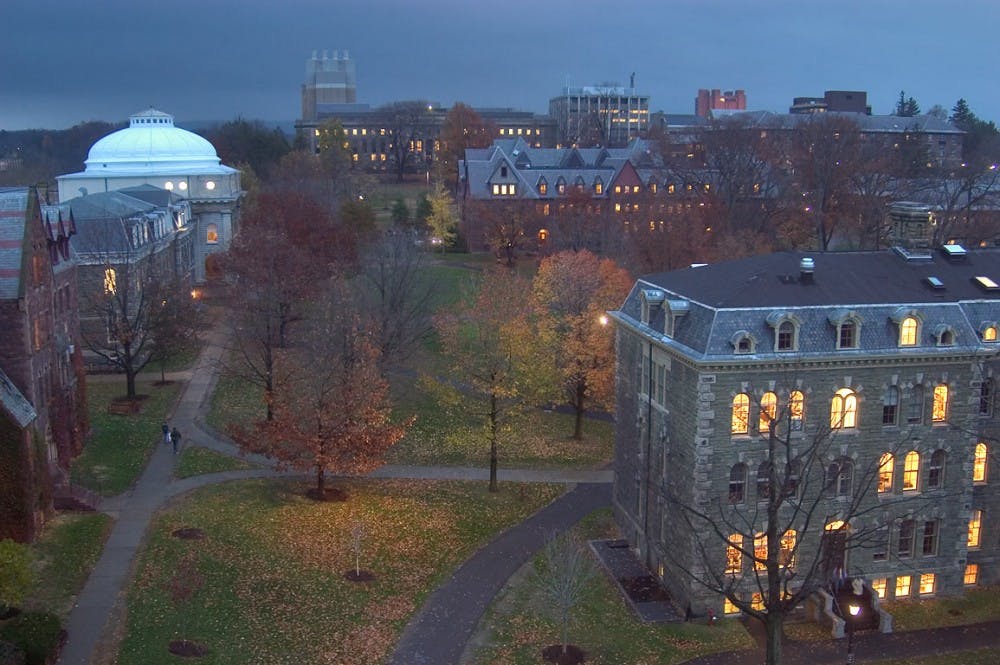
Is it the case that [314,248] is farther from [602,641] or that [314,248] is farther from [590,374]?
[602,641]

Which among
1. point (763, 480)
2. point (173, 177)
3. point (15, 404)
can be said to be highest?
point (173, 177)

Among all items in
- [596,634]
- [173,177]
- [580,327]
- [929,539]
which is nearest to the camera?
[596,634]

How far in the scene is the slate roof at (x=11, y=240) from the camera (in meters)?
38.0

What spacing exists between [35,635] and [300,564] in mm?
10500

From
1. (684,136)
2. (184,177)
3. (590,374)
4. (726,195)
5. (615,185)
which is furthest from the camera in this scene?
(684,136)

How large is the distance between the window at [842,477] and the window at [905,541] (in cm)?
332

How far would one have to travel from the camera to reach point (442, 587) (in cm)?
3541

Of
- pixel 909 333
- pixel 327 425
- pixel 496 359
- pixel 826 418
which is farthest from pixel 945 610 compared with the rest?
pixel 327 425

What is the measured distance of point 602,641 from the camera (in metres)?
31.9

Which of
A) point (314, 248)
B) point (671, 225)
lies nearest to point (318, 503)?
point (314, 248)

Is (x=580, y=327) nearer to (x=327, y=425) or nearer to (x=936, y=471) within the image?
(x=327, y=425)

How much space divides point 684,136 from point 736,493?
329ft

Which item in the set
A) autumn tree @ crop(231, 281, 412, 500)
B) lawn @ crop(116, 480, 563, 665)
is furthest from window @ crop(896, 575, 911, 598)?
autumn tree @ crop(231, 281, 412, 500)

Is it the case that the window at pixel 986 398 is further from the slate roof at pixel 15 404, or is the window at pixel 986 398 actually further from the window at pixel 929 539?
the slate roof at pixel 15 404
